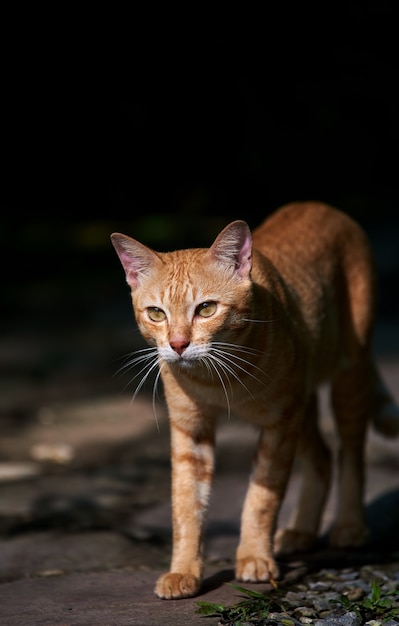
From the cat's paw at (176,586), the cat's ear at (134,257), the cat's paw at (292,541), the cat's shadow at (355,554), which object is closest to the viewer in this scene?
the cat's paw at (176,586)

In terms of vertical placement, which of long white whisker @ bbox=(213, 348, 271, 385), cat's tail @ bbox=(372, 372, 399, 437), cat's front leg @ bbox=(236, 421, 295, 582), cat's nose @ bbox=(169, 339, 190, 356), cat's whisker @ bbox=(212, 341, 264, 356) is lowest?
cat's front leg @ bbox=(236, 421, 295, 582)

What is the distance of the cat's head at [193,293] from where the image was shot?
11.7 ft

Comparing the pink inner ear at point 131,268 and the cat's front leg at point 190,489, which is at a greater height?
the pink inner ear at point 131,268

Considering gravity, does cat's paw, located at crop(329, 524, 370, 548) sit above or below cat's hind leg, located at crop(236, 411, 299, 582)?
below

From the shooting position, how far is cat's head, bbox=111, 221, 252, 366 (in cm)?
357

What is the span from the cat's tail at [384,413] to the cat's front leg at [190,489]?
127 cm

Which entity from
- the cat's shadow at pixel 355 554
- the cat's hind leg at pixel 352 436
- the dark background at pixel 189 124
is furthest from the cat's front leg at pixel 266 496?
the dark background at pixel 189 124

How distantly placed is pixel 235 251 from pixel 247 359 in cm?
41

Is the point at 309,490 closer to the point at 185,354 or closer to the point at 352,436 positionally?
the point at 352,436

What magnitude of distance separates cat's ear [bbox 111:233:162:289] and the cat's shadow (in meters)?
1.18

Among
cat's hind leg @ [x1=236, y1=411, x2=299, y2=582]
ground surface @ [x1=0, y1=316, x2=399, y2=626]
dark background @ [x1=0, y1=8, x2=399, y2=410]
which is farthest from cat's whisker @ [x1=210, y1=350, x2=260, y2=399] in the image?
dark background @ [x1=0, y1=8, x2=399, y2=410]

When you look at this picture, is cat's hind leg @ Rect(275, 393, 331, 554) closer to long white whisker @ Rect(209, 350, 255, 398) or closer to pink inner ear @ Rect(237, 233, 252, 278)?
long white whisker @ Rect(209, 350, 255, 398)

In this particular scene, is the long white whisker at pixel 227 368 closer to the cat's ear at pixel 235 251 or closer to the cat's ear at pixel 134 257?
the cat's ear at pixel 235 251

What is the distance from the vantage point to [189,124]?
1555cm
